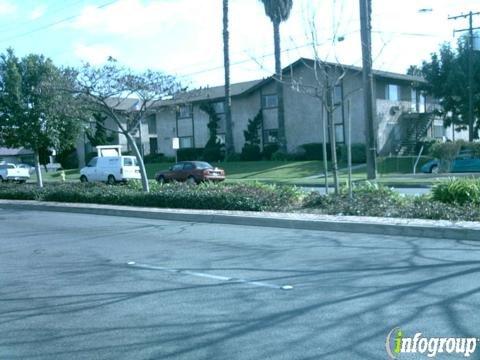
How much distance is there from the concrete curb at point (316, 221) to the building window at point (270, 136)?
30.7 m

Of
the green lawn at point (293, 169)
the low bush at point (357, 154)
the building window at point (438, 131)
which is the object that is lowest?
the green lawn at point (293, 169)

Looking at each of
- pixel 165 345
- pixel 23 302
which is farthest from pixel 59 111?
pixel 165 345

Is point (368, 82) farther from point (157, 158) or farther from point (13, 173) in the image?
point (157, 158)

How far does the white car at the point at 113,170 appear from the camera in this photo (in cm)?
3228

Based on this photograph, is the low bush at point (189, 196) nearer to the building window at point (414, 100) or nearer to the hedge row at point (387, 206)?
the hedge row at point (387, 206)

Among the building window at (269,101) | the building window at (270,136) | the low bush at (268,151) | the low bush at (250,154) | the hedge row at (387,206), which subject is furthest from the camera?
the building window at (270,136)

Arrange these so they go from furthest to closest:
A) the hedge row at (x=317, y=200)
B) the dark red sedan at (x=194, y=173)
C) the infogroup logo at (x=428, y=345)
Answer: the dark red sedan at (x=194, y=173), the hedge row at (x=317, y=200), the infogroup logo at (x=428, y=345)

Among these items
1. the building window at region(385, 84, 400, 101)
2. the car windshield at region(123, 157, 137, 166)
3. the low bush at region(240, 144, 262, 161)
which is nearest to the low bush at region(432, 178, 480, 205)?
the car windshield at region(123, 157, 137, 166)

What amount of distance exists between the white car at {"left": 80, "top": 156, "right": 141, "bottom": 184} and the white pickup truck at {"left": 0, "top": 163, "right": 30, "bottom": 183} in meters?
9.86

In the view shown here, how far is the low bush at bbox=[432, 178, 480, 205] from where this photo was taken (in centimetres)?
1304

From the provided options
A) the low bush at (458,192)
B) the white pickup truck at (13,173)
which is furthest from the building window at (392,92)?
the low bush at (458,192)

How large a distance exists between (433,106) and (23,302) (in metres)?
44.2

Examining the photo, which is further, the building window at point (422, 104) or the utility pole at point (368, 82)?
the building window at point (422, 104)

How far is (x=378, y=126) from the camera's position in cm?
4122
